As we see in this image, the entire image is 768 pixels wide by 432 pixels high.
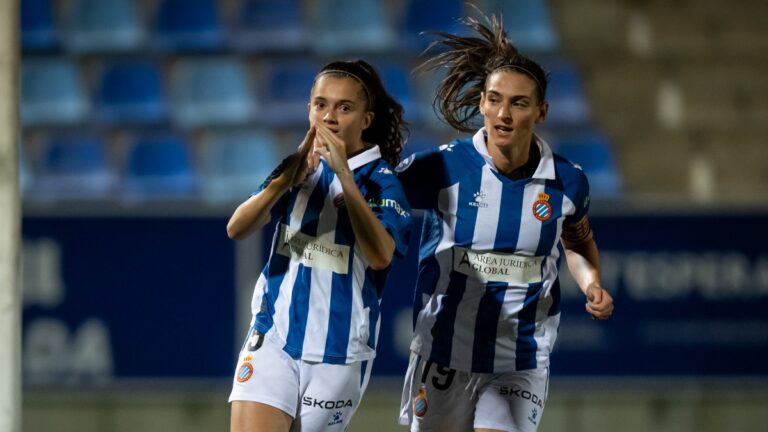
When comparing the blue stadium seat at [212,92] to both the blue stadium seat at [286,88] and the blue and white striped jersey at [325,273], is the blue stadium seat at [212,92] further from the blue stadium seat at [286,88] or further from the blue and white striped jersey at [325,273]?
the blue and white striped jersey at [325,273]

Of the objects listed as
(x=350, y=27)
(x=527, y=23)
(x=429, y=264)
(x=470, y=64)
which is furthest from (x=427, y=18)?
(x=429, y=264)

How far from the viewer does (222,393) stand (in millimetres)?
5469

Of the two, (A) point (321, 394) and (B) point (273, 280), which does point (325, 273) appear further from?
(A) point (321, 394)

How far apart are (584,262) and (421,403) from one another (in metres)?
0.64

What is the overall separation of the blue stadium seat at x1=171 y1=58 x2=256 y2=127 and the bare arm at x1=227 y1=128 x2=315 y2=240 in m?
4.24

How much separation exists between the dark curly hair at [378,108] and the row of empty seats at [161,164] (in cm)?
336

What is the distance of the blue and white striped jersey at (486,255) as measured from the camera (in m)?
3.32

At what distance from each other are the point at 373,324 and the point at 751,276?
305 cm

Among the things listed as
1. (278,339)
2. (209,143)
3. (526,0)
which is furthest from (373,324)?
(526,0)

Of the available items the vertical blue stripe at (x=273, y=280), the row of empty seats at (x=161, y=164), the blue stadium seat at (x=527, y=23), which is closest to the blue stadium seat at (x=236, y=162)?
the row of empty seats at (x=161, y=164)

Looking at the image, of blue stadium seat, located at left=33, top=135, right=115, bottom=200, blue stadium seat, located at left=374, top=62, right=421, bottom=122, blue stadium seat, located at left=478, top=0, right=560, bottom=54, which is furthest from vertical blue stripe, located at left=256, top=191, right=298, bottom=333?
blue stadium seat, located at left=478, top=0, right=560, bottom=54

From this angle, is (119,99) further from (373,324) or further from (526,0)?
(373,324)

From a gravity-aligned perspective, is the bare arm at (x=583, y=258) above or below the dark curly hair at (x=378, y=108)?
below

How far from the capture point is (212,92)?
7.28 metres
